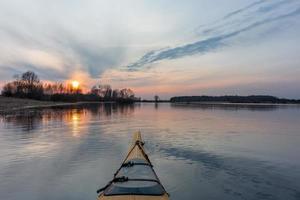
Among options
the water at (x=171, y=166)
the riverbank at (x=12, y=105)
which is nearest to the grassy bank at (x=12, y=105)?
the riverbank at (x=12, y=105)

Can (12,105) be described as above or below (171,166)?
above

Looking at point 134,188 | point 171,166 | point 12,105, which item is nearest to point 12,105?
point 12,105

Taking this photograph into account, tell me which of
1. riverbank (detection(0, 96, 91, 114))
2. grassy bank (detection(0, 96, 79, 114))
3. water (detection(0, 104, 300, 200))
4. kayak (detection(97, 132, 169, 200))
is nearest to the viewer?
kayak (detection(97, 132, 169, 200))

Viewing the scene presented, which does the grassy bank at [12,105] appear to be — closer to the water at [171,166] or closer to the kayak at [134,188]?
the water at [171,166]

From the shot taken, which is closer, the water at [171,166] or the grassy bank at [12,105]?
the water at [171,166]

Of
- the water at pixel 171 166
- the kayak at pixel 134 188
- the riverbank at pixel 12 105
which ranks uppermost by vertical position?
the riverbank at pixel 12 105

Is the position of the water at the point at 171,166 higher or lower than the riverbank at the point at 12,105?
lower

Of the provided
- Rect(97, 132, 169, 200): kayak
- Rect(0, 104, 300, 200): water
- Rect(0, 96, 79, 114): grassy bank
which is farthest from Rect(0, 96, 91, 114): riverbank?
Rect(97, 132, 169, 200): kayak

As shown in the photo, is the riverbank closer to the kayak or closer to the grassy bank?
the grassy bank

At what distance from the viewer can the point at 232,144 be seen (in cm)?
2653

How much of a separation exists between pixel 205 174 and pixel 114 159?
22.0 feet

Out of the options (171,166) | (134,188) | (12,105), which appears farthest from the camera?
(12,105)

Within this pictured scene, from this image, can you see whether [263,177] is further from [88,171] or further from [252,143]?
[252,143]

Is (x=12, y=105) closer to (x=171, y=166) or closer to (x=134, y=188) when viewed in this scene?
(x=171, y=166)
